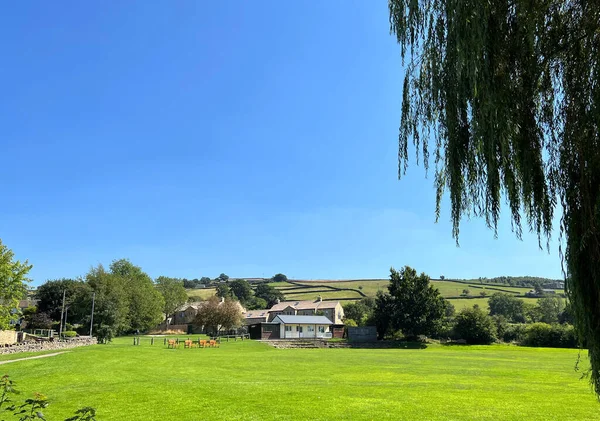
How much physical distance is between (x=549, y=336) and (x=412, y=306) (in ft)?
56.1

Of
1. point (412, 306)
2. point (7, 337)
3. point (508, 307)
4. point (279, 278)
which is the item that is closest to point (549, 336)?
point (412, 306)

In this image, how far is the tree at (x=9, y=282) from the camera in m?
37.2

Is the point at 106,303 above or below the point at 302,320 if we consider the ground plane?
above

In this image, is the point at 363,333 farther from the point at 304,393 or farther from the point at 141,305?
the point at 304,393

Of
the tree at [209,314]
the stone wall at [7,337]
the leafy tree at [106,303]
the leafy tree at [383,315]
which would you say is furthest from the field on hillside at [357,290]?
the stone wall at [7,337]

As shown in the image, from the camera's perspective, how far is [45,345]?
35.8 m

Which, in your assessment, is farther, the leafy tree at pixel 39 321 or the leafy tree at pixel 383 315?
the leafy tree at pixel 383 315

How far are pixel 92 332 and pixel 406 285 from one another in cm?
3954

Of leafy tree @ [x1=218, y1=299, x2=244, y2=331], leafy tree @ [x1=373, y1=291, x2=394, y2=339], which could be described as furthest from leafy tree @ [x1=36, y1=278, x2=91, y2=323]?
leafy tree @ [x1=373, y1=291, x2=394, y2=339]

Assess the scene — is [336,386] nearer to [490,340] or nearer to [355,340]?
[355,340]

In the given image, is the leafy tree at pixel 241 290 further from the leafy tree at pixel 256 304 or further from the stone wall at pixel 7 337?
the stone wall at pixel 7 337

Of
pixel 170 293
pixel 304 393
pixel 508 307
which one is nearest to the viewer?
pixel 304 393

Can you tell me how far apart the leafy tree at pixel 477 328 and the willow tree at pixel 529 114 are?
58.1 m

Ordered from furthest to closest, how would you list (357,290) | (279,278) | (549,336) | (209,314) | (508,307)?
(279,278) < (357,290) < (508,307) < (549,336) < (209,314)
